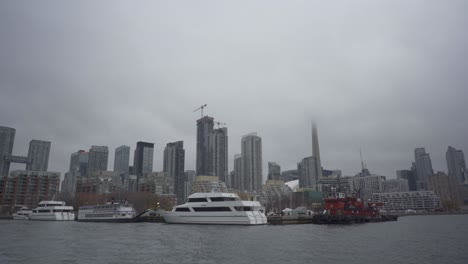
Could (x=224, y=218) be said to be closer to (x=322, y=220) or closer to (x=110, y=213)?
(x=322, y=220)

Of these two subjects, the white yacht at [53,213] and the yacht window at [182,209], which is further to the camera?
the white yacht at [53,213]

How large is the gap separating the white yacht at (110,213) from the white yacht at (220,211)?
78.9 ft

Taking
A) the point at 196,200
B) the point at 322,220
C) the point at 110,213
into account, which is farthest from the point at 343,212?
A: the point at 110,213

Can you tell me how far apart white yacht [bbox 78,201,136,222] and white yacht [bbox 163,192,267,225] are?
947 inches

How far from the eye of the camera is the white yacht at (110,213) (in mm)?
86500

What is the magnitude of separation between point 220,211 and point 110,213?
3781 centimetres

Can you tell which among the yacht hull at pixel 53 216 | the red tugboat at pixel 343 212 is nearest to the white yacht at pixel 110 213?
the yacht hull at pixel 53 216

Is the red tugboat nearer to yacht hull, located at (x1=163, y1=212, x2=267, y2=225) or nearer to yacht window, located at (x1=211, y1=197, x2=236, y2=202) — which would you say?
yacht hull, located at (x1=163, y1=212, x2=267, y2=225)

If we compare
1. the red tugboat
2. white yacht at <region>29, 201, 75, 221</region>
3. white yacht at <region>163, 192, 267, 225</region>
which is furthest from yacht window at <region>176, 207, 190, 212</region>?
white yacht at <region>29, 201, 75, 221</region>

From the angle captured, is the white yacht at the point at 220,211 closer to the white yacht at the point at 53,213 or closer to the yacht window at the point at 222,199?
the yacht window at the point at 222,199

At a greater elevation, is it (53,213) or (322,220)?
(53,213)

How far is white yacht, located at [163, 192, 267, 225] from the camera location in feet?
209

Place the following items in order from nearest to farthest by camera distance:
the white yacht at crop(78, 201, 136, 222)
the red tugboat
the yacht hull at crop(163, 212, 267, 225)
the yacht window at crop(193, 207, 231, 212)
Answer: the yacht hull at crop(163, 212, 267, 225) → the yacht window at crop(193, 207, 231, 212) → the red tugboat → the white yacht at crop(78, 201, 136, 222)

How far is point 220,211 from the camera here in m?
64.4
